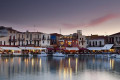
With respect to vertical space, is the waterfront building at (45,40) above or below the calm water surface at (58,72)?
above

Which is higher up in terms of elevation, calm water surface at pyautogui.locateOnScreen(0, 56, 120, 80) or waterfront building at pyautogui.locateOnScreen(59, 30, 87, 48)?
waterfront building at pyautogui.locateOnScreen(59, 30, 87, 48)

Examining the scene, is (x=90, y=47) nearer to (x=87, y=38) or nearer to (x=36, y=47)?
(x=87, y=38)

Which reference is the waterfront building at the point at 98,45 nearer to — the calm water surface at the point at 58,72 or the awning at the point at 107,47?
the awning at the point at 107,47

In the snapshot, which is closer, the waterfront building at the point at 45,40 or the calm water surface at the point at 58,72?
the calm water surface at the point at 58,72

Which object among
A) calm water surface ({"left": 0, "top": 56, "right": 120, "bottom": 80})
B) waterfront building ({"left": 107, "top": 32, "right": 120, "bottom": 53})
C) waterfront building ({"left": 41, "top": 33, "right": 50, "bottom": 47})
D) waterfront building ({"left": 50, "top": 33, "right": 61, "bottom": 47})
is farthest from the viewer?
waterfront building ({"left": 50, "top": 33, "right": 61, "bottom": 47})

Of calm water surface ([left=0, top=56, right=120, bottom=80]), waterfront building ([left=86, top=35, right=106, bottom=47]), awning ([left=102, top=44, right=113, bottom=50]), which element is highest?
waterfront building ([left=86, top=35, right=106, bottom=47])

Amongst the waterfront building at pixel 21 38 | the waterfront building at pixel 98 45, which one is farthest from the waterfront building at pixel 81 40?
the waterfront building at pixel 21 38

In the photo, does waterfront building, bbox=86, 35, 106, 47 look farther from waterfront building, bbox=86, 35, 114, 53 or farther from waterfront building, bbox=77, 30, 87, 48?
waterfront building, bbox=77, 30, 87, 48

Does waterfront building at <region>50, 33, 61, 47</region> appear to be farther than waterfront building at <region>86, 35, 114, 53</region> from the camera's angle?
Yes

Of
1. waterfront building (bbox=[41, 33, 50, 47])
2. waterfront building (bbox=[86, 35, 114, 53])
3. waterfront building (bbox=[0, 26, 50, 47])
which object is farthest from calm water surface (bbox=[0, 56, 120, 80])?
waterfront building (bbox=[86, 35, 114, 53])

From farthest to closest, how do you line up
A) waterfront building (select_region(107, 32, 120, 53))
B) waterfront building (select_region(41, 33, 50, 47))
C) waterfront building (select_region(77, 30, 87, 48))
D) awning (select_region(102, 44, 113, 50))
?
waterfront building (select_region(77, 30, 87, 48))
waterfront building (select_region(41, 33, 50, 47))
awning (select_region(102, 44, 113, 50))
waterfront building (select_region(107, 32, 120, 53))

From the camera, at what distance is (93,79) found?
20656 millimetres

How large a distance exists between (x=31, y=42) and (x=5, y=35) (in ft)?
29.8

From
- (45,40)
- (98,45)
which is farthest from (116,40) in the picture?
(45,40)
